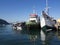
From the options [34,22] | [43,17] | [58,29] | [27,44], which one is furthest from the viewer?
[34,22]

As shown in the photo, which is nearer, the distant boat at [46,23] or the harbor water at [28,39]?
the harbor water at [28,39]

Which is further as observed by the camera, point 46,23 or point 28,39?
point 46,23

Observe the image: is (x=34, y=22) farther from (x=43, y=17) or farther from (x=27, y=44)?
(x=27, y=44)

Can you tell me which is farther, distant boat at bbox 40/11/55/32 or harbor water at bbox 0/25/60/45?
distant boat at bbox 40/11/55/32

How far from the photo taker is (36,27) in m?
102

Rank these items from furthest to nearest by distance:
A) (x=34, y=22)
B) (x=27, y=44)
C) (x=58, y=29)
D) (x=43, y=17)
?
1. (x=34, y=22)
2. (x=43, y=17)
3. (x=58, y=29)
4. (x=27, y=44)

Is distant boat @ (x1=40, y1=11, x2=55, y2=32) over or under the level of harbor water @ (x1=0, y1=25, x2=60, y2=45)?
over

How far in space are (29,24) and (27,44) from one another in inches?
2397

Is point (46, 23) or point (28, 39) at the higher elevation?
point (46, 23)

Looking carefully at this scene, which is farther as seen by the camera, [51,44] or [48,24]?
[48,24]

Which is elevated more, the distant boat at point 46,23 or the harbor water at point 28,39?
the distant boat at point 46,23

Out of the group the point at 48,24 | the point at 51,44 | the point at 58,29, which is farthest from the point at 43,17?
the point at 51,44

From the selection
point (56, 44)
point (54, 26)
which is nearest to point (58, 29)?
point (54, 26)

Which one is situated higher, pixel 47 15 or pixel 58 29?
pixel 47 15
